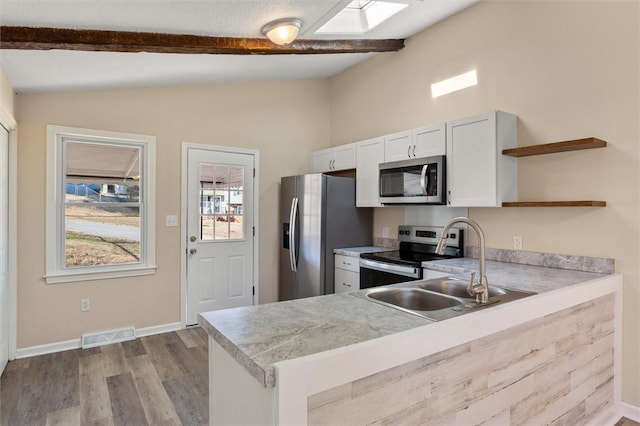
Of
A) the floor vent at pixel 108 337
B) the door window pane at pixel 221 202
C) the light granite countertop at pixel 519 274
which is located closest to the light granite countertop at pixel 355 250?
the light granite countertop at pixel 519 274

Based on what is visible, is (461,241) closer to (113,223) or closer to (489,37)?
(489,37)

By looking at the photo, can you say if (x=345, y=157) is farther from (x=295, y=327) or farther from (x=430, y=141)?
(x=295, y=327)

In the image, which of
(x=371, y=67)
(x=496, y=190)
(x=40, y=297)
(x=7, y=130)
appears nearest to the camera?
(x=496, y=190)

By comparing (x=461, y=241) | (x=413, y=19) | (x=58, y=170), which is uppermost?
(x=413, y=19)

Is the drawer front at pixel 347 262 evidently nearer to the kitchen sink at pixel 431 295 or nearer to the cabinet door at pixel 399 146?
the cabinet door at pixel 399 146

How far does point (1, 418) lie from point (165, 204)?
7.08 feet

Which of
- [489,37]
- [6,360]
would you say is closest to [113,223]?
[6,360]

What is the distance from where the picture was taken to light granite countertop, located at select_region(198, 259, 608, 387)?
1.14 meters

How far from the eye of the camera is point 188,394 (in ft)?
8.70

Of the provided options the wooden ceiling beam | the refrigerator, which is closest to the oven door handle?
the refrigerator

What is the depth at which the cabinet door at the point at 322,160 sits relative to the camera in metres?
4.62

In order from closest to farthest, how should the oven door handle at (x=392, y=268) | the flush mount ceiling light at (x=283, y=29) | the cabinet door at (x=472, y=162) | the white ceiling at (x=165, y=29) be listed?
the white ceiling at (x=165, y=29) → the flush mount ceiling light at (x=283, y=29) → the cabinet door at (x=472, y=162) → the oven door handle at (x=392, y=268)

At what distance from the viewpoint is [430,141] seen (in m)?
3.38

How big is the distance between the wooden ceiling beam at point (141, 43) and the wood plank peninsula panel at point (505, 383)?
2.69 meters
